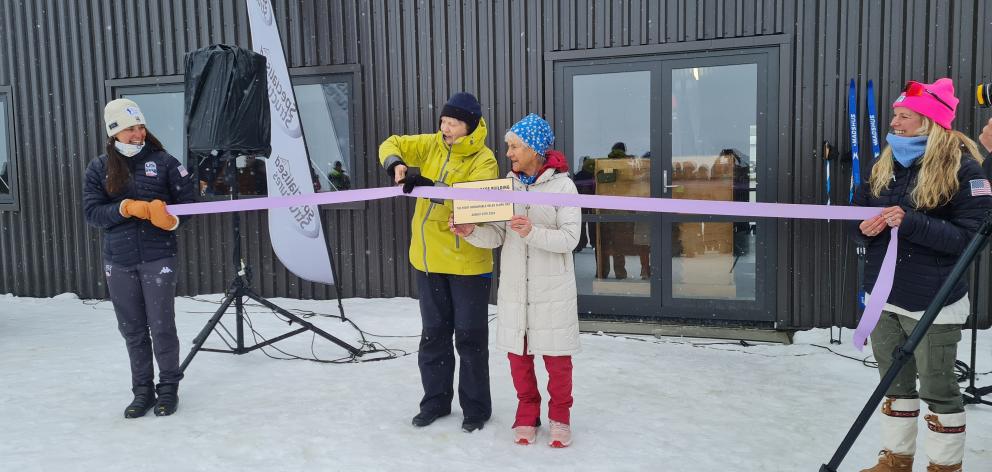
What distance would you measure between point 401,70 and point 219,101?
2.40 m

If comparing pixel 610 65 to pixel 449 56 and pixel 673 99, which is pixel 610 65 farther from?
pixel 449 56

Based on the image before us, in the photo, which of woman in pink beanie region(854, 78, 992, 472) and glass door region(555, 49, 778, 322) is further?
glass door region(555, 49, 778, 322)

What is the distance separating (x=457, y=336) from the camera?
3.22 metres

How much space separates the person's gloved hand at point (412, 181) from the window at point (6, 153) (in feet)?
22.2

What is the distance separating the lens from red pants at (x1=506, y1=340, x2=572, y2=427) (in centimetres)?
302

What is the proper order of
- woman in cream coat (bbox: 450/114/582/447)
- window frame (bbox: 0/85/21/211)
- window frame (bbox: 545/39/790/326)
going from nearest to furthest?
woman in cream coat (bbox: 450/114/582/447) → window frame (bbox: 545/39/790/326) → window frame (bbox: 0/85/21/211)

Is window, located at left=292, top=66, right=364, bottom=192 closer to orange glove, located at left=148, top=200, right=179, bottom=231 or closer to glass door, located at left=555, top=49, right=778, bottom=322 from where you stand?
glass door, located at left=555, top=49, right=778, bottom=322

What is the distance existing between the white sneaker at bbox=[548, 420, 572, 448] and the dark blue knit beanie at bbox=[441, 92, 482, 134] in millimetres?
1433

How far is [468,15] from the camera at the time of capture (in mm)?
6031

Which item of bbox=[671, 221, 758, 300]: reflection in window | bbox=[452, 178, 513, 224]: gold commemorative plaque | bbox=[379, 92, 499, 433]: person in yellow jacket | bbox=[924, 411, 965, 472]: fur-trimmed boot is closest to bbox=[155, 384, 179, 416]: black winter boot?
bbox=[379, 92, 499, 433]: person in yellow jacket

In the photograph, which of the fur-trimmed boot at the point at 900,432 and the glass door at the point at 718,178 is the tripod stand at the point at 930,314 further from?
the glass door at the point at 718,178

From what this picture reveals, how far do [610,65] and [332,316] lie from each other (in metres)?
3.27

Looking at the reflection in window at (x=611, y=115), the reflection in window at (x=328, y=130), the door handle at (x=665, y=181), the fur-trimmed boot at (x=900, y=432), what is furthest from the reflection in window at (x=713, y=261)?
the reflection in window at (x=328, y=130)

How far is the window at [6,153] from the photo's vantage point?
7484 millimetres
